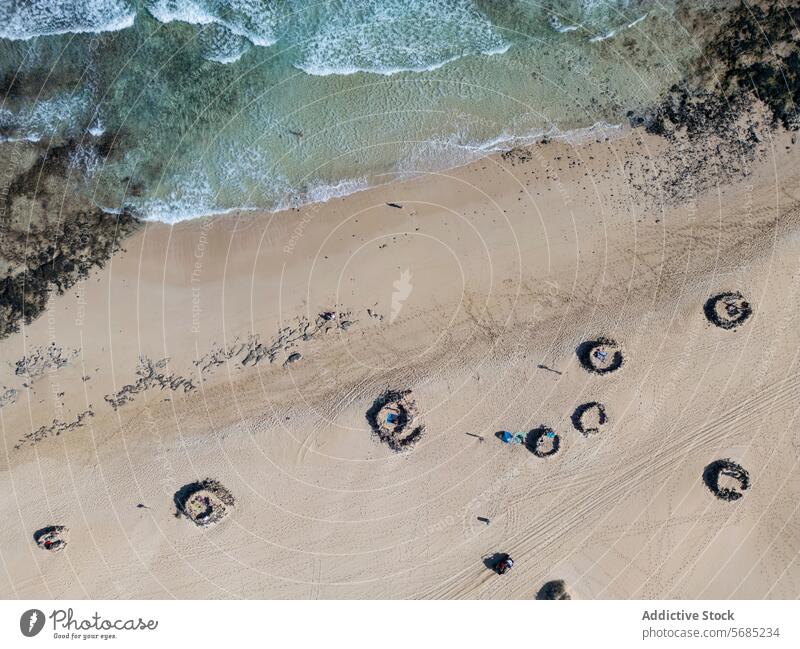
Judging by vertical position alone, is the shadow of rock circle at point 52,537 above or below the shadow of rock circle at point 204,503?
below

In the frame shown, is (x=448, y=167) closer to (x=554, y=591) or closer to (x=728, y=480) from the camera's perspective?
(x=728, y=480)

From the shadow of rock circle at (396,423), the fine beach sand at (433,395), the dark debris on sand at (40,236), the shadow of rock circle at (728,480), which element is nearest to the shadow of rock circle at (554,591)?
the fine beach sand at (433,395)

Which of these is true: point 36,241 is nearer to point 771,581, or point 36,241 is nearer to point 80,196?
point 80,196

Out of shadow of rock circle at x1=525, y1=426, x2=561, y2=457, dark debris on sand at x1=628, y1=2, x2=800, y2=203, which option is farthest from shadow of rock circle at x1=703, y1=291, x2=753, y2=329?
shadow of rock circle at x1=525, y1=426, x2=561, y2=457

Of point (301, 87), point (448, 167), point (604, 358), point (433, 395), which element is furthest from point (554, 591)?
point (301, 87)

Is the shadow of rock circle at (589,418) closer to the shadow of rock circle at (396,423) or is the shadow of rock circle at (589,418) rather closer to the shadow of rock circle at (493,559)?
the shadow of rock circle at (493,559)

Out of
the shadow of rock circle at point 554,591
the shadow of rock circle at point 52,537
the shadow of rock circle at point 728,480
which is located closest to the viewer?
the shadow of rock circle at point 554,591

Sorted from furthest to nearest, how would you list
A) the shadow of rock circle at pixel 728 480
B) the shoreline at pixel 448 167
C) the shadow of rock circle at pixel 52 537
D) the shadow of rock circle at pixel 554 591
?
1. the shoreline at pixel 448 167
2. the shadow of rock circle at pixel 728 480
3. the shadow of rock circle at pixel 52 537
4. the shadow of rock circle at pixel 554 591
